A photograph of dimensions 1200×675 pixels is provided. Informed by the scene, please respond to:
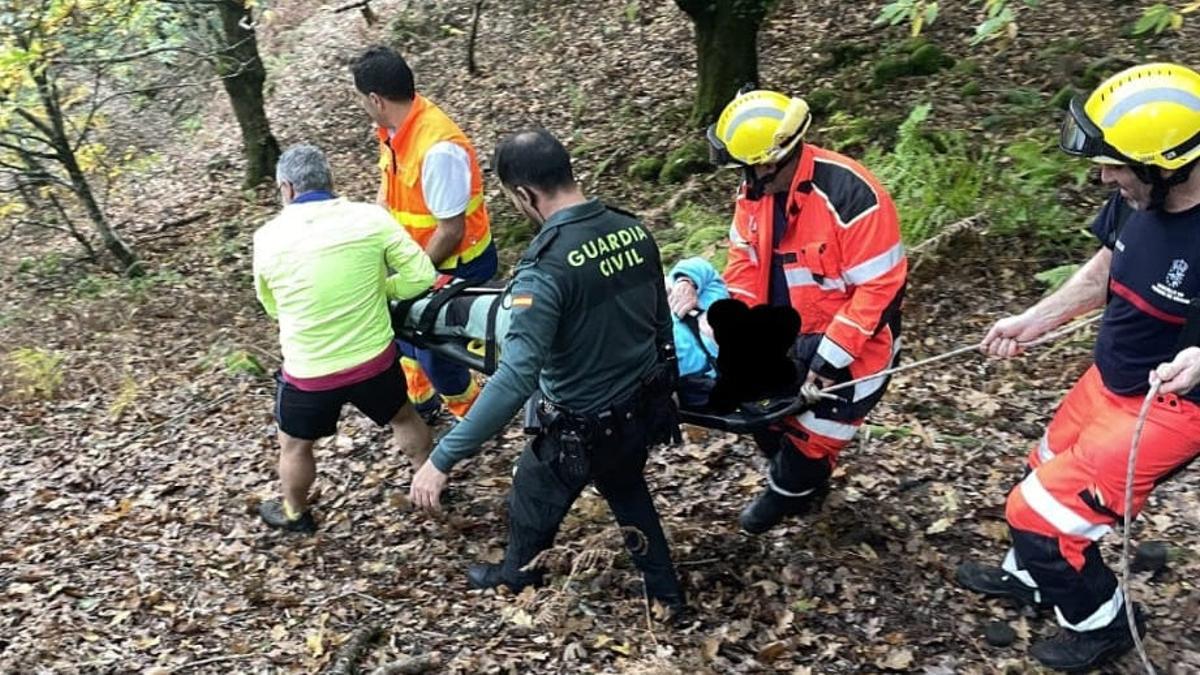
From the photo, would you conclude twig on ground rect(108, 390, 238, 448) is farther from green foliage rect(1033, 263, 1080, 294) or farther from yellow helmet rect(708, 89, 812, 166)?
green foliage rect(1033, 263, 1080, 294)

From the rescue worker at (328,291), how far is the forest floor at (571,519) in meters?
0.92

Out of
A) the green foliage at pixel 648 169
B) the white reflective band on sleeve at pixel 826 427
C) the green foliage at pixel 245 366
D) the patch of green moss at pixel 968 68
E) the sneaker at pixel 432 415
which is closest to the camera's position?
the white reflective band on sleeve at pixel 826 427

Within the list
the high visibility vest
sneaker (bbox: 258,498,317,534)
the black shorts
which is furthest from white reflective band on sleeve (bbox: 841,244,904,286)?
sneaker (bbox: 258,498,317,534)

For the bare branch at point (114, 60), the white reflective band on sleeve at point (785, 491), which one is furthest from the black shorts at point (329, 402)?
the bare branch at point (114, 60)

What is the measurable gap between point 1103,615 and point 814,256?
181 cm

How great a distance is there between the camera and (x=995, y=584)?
4.23 m

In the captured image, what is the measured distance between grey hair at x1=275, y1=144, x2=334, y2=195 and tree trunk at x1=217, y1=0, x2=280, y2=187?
818 cm

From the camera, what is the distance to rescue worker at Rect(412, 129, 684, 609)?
3377 mm

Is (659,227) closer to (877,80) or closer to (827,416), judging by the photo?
(877,80)

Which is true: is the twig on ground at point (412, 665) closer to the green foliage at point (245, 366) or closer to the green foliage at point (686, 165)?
the green foliage at point (245, 366)

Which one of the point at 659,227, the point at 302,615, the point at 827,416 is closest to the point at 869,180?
the point at 827,416

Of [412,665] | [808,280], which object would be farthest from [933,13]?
[412,665]

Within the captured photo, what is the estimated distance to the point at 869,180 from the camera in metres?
3.96

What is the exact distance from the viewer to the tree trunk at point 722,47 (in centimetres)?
952
